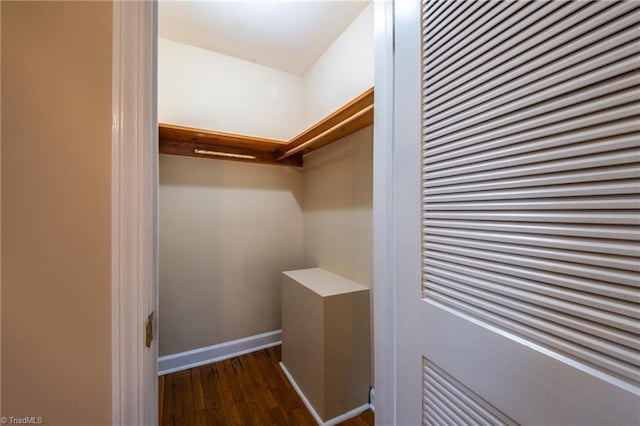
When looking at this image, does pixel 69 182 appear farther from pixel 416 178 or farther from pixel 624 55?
pixel 624 55

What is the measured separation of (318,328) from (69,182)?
1.39 metres

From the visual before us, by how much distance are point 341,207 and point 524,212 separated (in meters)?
1.40

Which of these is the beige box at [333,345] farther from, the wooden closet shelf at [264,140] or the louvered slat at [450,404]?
the wooden closet shelf at [264,140]

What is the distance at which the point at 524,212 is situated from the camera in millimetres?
535

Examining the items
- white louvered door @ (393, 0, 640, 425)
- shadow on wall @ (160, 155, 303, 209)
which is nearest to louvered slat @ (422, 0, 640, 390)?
white louvered door @ (393, 0, 640, 425)

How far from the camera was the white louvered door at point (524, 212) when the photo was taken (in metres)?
0.42

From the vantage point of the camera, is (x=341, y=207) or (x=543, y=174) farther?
(x=341, y=207)

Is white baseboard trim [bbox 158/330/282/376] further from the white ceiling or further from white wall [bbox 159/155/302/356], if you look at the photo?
the white ceiling

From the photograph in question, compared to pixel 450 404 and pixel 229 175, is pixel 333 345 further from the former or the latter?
pixel 229 175

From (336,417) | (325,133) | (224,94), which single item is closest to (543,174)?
(325,133)

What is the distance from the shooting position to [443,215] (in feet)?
2.37

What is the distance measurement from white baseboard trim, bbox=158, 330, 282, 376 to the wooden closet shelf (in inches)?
66.0

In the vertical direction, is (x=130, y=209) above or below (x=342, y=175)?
below

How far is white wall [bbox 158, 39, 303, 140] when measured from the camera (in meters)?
2.03
